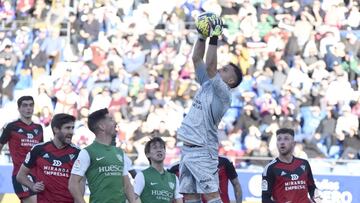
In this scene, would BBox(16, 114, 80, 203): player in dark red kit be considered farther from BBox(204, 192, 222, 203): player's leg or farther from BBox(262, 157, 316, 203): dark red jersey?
BBox(262, 157, 316, 203): dark red jersey

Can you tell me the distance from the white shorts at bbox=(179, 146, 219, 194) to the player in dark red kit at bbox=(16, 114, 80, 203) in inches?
91.7

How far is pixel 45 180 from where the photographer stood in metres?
11.8

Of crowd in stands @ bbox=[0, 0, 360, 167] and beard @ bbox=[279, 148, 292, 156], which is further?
crowd in stands @ bbox=[0, 0, 360, 167]

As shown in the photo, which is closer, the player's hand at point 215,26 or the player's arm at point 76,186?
the player's hand at point 215,26

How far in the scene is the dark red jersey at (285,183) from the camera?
41.7 ft

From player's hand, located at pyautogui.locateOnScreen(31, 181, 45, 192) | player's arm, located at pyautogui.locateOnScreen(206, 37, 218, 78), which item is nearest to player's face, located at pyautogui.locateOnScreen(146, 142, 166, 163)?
player's hand, located at pyautogui.locateOnScreen(31, 181, 45, 192)

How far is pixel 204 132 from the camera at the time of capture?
964 cm

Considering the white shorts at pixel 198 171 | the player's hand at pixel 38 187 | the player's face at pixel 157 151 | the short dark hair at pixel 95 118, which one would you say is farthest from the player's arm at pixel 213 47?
the player's hand at pixel 38 187

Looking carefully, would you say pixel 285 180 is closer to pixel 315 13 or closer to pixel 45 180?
pixel 45 180

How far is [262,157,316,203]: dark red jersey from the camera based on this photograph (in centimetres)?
1270

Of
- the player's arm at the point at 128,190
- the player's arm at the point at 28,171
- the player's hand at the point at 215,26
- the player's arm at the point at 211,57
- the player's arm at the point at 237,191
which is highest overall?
the player's hand at the point at 215,26

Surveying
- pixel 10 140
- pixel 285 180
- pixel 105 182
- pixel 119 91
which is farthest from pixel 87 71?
pixel 105 182

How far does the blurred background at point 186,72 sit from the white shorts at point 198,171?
9.19 metres

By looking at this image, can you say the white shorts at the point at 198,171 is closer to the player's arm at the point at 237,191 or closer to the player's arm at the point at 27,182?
the player's arm at the point at 27,182
